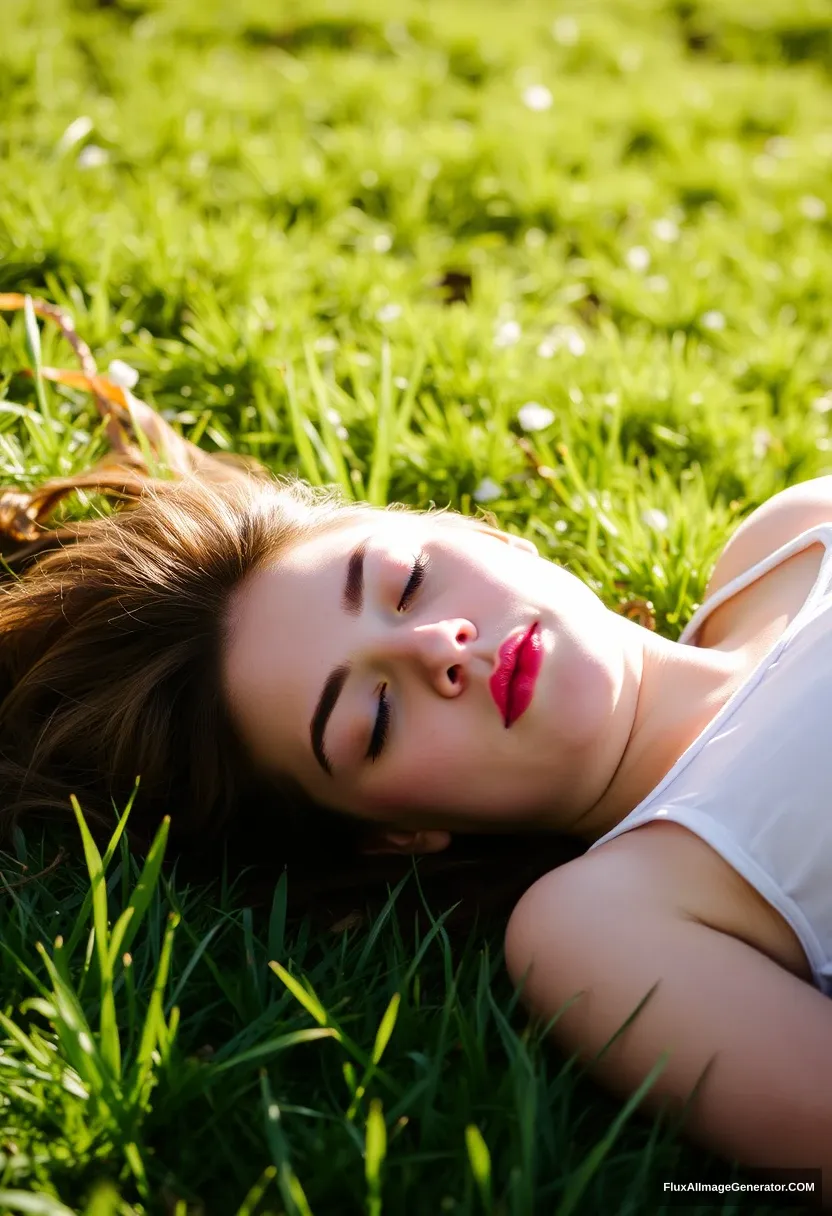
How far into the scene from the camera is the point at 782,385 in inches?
126

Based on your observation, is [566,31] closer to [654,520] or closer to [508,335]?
[508,335]

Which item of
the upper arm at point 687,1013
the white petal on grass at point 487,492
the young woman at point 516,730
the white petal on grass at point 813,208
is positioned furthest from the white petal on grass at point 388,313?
the upper arm at point 687,1013

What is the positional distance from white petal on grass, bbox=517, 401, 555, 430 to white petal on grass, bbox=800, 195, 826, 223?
6.49ft

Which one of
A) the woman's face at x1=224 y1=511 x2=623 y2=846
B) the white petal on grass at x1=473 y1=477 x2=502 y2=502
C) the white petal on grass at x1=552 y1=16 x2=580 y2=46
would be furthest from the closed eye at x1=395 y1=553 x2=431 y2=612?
the white petal on grass at x1=552 y1=16 x2=580 y2=46

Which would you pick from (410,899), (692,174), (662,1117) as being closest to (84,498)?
(410,899)

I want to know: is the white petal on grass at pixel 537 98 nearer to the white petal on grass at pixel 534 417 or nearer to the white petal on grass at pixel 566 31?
the white petal on grass at pixel 566 31

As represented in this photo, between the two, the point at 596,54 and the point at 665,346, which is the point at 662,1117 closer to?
the point at 665,346

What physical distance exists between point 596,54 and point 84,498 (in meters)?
4.22

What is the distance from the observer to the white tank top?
1.58 metres

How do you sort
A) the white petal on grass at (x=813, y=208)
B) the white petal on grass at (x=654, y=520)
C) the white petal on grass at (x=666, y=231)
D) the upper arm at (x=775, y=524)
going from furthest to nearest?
the white petal on grass at (x=813, y=208)
the white petal on grass at (x=666, y=231)
the white petal on grass at (x=654, y=520)
the upper arm at (x=775, y=524)

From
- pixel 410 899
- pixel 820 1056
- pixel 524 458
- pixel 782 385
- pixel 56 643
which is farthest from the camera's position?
pixel 782 385

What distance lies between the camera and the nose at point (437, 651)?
172 cm

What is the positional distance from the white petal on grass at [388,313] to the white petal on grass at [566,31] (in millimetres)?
2981

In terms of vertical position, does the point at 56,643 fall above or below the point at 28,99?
below
